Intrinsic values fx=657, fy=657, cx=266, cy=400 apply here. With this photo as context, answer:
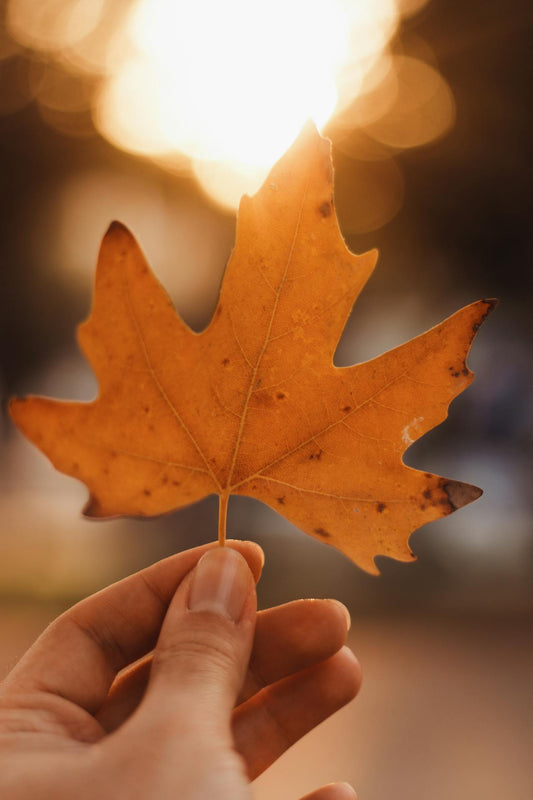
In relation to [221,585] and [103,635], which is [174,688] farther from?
[103,635]

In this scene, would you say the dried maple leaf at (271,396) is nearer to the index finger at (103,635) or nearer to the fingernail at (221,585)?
the fingernail at (221,585)

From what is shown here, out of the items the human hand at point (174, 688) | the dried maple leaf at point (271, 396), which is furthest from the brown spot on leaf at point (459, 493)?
the human hand at point (174, 688)

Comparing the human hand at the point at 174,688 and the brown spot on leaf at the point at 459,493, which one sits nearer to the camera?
the human hand at the point at 174,688

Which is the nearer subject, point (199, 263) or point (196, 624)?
point (196, 624)

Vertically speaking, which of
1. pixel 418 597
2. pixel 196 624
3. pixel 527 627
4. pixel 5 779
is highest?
pixel 418 597

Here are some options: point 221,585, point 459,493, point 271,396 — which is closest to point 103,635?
point 221,585

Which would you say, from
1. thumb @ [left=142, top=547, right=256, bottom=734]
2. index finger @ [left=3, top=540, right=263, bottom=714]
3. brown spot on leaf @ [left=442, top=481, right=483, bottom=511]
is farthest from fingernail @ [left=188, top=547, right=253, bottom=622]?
brown spot on leaf @ [left=442, top=481, right=483, bottom=511]

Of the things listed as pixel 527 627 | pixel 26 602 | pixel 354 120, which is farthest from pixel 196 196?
pixel 527 627

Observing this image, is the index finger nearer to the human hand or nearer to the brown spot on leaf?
the human hand

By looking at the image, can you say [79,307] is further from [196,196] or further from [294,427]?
[294,427]
